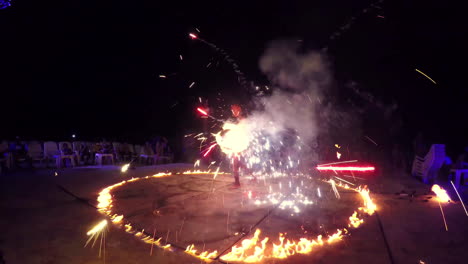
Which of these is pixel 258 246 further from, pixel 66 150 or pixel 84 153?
pixel 84 153

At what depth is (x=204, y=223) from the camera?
4.03m

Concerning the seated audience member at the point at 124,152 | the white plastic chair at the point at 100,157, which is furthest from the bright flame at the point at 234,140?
the seated audience member at the point at 124,152

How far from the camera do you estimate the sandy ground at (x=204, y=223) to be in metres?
2.97

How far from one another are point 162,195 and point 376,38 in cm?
1087

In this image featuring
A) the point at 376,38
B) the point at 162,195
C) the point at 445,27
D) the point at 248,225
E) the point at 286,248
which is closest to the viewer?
the point at 286,248

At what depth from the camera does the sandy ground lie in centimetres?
297

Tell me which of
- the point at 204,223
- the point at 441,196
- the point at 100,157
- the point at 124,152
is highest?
the point at 124,152

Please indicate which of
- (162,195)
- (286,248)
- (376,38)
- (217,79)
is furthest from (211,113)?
(286,248)

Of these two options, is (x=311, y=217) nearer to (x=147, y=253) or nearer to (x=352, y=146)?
(x=147, y=253)

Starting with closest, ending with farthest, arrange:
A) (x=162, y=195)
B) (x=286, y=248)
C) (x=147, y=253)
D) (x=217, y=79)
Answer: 1. (x=147, y=253)
2. (x=286, y=248)
3. (x=162, y=195)
4. (x=217, y=79)

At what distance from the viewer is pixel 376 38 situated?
1094 cm

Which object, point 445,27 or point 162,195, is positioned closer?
point 162,195

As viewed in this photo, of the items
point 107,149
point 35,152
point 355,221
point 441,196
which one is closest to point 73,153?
point 35,152

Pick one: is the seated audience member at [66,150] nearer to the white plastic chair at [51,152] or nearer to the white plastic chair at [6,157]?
the white plastic chair at [51,152]
